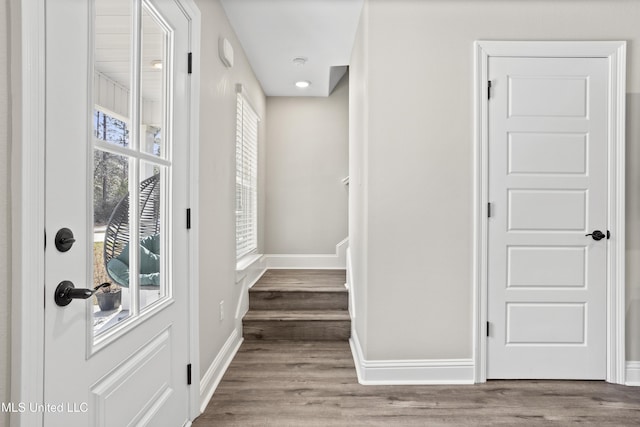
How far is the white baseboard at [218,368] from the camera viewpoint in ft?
6.30

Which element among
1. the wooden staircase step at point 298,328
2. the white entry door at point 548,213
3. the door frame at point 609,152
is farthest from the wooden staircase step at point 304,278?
the white entry door at point 548,213

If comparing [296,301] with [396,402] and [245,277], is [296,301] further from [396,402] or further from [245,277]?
[396,402]

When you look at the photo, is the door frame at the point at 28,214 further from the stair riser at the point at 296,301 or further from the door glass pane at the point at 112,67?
the stair riser at the point at 296,301

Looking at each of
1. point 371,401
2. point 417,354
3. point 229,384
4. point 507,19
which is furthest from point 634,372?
point 229,384

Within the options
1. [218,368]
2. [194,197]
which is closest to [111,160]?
[194,197]

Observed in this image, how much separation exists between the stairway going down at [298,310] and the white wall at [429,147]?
0.71m

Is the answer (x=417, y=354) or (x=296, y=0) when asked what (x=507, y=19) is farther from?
(x=417, y=354)

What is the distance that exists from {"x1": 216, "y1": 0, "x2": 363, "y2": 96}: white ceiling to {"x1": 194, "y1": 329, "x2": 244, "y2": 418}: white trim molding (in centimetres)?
224

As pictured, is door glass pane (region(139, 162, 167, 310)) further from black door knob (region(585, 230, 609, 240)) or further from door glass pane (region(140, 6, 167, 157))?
black door knob (region(585, 230, 609, 240))

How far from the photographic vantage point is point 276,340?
2.80 metres

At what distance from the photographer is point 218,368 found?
2.19m

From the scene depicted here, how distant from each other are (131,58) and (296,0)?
1348 millimetres

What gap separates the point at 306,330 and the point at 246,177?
4.83ft

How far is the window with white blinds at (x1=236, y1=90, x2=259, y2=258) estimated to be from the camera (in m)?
2.91
